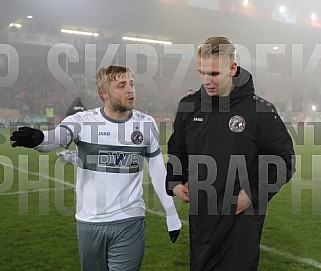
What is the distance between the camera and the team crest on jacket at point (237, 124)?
6.37 feet

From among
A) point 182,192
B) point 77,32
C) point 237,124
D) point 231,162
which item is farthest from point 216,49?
point 77,32

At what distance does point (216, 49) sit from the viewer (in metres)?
1.92

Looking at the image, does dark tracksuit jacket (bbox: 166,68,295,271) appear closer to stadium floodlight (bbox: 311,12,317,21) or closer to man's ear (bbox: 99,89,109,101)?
man's ear (bbox: 99,89,109,101)

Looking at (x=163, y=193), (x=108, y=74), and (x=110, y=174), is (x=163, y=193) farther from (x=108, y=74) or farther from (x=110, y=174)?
(x=108, y=74)

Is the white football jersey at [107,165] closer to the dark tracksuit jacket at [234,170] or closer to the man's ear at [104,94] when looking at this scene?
the man's ear at [104,94]

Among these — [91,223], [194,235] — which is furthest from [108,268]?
[194,235]

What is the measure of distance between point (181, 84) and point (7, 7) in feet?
33.9

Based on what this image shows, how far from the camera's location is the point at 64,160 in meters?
10.6

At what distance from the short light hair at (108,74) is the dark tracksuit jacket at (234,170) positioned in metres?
Answer: 0.61

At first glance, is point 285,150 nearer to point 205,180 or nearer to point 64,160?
point 205,180

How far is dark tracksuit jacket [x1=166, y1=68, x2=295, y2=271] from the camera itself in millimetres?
1925

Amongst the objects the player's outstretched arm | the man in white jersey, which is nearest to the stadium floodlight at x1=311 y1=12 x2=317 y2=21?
the player's outstretched arm

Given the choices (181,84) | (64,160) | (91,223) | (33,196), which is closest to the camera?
(91,223)

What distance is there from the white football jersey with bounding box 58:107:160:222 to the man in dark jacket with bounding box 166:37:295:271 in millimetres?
521
